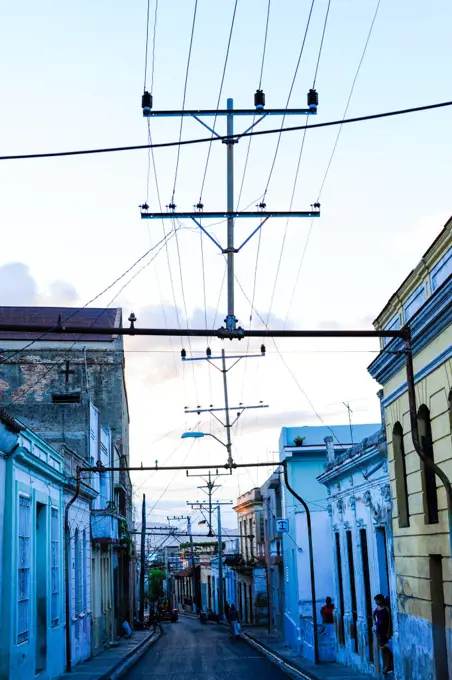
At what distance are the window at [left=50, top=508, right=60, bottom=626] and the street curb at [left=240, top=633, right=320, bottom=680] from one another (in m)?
6.46

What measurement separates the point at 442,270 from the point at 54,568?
50.1ft

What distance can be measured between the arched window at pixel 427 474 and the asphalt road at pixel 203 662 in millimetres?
9633

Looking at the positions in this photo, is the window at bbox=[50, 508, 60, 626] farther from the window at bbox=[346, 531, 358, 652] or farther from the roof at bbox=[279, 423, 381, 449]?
the roof at bbox=[279, 423, 381, 449]

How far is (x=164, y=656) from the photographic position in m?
31.5

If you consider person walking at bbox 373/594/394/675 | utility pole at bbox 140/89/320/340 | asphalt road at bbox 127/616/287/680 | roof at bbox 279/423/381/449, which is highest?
utility pole at bbox 140/89/320/340

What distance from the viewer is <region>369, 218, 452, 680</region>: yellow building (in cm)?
1309

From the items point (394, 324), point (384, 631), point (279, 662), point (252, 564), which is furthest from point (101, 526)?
point (252, 564)

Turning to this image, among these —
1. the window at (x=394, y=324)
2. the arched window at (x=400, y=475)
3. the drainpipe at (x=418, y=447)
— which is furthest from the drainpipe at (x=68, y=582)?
the drainpipe at (x=418, y=447)

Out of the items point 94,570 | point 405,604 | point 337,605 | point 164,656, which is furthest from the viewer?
point 94,570

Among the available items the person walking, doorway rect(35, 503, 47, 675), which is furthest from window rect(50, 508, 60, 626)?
the person walking

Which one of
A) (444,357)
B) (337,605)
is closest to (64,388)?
(337,605)

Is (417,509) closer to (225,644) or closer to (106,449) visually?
(225,644)

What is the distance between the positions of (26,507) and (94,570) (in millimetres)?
15098

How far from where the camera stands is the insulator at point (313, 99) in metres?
12.7
